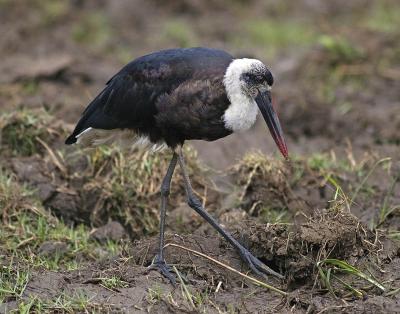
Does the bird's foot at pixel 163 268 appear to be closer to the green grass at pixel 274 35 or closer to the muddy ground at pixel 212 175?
the muddy ground at pixel 212 175

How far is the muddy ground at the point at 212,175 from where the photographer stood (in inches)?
179

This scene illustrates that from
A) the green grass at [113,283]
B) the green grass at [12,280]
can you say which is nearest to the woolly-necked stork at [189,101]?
the green grass at [113,283]

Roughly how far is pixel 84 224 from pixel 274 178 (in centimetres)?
131

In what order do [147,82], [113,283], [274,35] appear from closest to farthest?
[113,283] < [147,82] < [274,35]

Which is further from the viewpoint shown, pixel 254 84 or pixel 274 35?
pixel 274 35

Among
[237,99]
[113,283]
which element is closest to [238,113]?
[237,99]

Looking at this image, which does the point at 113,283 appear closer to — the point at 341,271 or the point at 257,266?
the point at 257,266

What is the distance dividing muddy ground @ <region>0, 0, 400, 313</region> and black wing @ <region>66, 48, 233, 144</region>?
0.71 m

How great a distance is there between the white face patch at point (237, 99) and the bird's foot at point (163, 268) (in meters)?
0.80

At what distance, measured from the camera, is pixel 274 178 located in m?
5.97

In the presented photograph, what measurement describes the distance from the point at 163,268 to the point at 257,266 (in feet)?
1.69

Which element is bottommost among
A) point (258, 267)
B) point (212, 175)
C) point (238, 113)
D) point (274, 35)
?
point (212, 175)

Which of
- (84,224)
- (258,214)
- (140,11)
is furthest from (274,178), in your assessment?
(140,11)

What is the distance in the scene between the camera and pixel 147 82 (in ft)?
16.3
